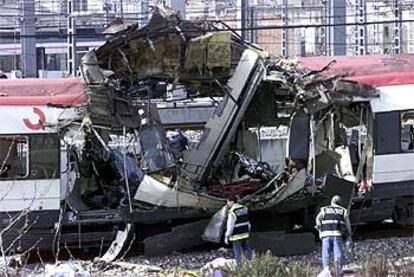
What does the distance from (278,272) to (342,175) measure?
8.87m

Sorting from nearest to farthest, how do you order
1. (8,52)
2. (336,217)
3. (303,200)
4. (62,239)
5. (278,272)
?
(278,272) < (336,217) < (62,239) < (303,200) < (8,52)

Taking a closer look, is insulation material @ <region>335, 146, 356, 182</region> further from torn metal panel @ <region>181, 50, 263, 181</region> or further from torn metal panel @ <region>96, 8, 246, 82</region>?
torn metal panel @ <region>96, 8, 246, 82</region>

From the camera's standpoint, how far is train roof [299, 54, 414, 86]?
17.3m

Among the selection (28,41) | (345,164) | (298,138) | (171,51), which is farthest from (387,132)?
(28,41)

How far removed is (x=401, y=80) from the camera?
57.0 feet

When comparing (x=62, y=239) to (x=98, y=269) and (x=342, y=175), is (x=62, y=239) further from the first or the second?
(x=342, y=175)

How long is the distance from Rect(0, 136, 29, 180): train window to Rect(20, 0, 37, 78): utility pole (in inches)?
778

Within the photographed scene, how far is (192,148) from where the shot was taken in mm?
17438

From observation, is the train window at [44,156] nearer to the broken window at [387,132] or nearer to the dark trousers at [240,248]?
the dark trousers at [240,248]

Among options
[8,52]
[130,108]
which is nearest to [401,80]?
[130,108]

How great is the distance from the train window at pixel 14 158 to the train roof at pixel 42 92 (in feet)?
2.27

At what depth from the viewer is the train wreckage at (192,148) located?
15.6 metres

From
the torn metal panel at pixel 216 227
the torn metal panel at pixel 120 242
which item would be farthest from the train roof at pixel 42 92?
the torn metal panel at pixel 216 227

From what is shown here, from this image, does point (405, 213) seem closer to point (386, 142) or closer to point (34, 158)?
point (386, 142)
